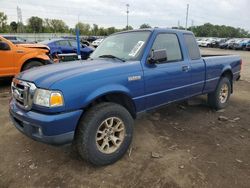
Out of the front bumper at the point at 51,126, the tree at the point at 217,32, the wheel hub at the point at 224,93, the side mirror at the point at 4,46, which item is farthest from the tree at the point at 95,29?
the front bumper at the point at 51,126

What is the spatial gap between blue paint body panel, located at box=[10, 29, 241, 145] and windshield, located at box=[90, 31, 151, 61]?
122mm

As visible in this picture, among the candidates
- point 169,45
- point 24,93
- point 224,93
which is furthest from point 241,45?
point 24,93

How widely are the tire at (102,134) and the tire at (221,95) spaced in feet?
9.46

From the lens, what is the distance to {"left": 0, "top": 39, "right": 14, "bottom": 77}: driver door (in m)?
7.57

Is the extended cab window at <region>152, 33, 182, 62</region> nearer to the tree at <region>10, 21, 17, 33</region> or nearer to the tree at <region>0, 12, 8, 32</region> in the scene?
the tree at <region>0, 12, 8, 32</region>

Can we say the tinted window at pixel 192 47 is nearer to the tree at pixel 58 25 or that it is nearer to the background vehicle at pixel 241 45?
the background vehicle at pixel 241 45

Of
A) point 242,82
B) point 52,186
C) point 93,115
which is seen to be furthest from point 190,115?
point 242,82

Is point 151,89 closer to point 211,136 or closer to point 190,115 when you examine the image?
point 211,136

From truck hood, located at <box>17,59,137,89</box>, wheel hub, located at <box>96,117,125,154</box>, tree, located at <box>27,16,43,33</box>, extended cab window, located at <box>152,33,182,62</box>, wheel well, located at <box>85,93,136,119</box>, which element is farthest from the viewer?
tree, located at <box>27,16,43,33</box>

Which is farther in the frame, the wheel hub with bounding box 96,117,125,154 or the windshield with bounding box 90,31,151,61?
the windshield with bounding box 90,31,151,61

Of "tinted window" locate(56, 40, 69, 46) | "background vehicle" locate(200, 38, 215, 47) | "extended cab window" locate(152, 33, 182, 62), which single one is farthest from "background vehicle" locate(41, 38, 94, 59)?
"background vehicle" locate(200, 38, 215, 47)

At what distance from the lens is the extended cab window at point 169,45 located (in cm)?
412

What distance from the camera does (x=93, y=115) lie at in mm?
3064

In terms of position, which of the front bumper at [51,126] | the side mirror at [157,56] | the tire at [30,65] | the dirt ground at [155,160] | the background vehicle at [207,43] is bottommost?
the dirt ground at [155,160]
